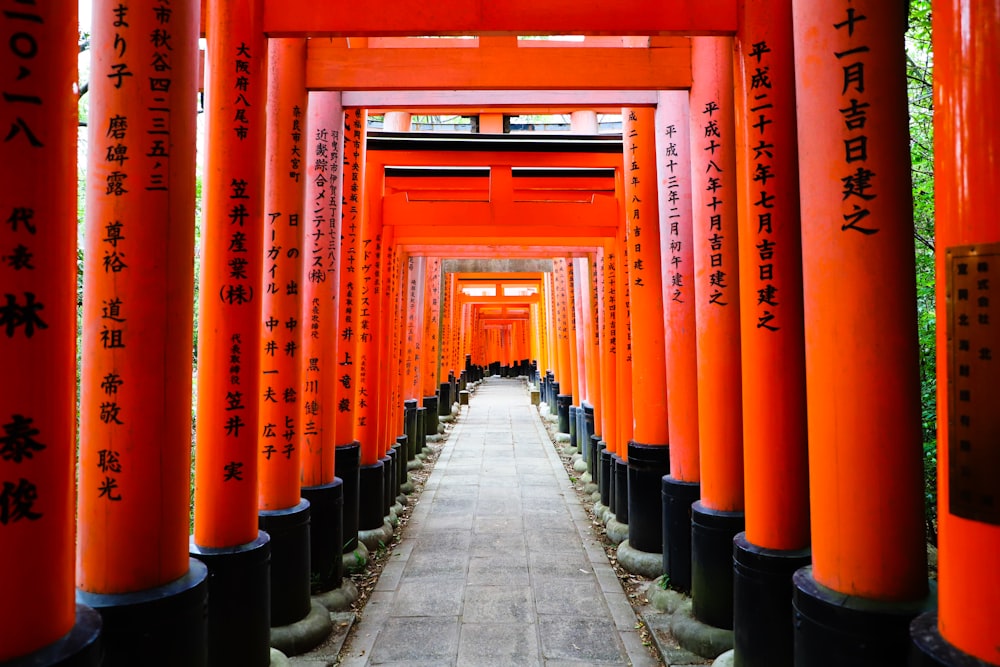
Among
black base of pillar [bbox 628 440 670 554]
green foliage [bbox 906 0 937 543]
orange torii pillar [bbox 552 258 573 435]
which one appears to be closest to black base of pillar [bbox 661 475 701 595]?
black base of pillar [bbox 628 440 670 554]

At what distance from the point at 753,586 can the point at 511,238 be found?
618 centimetres

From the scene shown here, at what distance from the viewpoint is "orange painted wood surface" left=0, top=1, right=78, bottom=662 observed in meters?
1.82

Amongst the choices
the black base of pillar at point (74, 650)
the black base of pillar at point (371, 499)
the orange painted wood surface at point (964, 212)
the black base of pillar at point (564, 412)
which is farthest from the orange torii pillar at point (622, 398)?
the black base of pillar at point (564, 412)

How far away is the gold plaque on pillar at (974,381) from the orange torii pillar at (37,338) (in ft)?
8.50

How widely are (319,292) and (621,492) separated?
3.75 metres

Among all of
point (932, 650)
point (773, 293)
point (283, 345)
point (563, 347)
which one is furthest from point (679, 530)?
point (563, 347)

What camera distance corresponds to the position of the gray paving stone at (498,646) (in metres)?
4.16

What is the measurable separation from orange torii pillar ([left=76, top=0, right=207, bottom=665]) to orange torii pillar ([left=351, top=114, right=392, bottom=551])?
3.39m

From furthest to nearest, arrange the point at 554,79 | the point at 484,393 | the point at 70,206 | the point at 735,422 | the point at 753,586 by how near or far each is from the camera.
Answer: the point at 484,393 → the point at 554,79 → the point at 735,422 → the point at 753,586 → the point at 70,206

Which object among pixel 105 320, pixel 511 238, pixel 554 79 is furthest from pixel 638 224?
pixel 105 320

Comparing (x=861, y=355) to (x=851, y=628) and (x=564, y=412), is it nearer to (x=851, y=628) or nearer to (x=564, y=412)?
(x=851, y=628)

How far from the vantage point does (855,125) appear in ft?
8.35

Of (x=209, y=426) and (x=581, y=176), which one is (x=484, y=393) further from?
(x=209, y=426)

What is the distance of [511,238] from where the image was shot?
8766 mm
